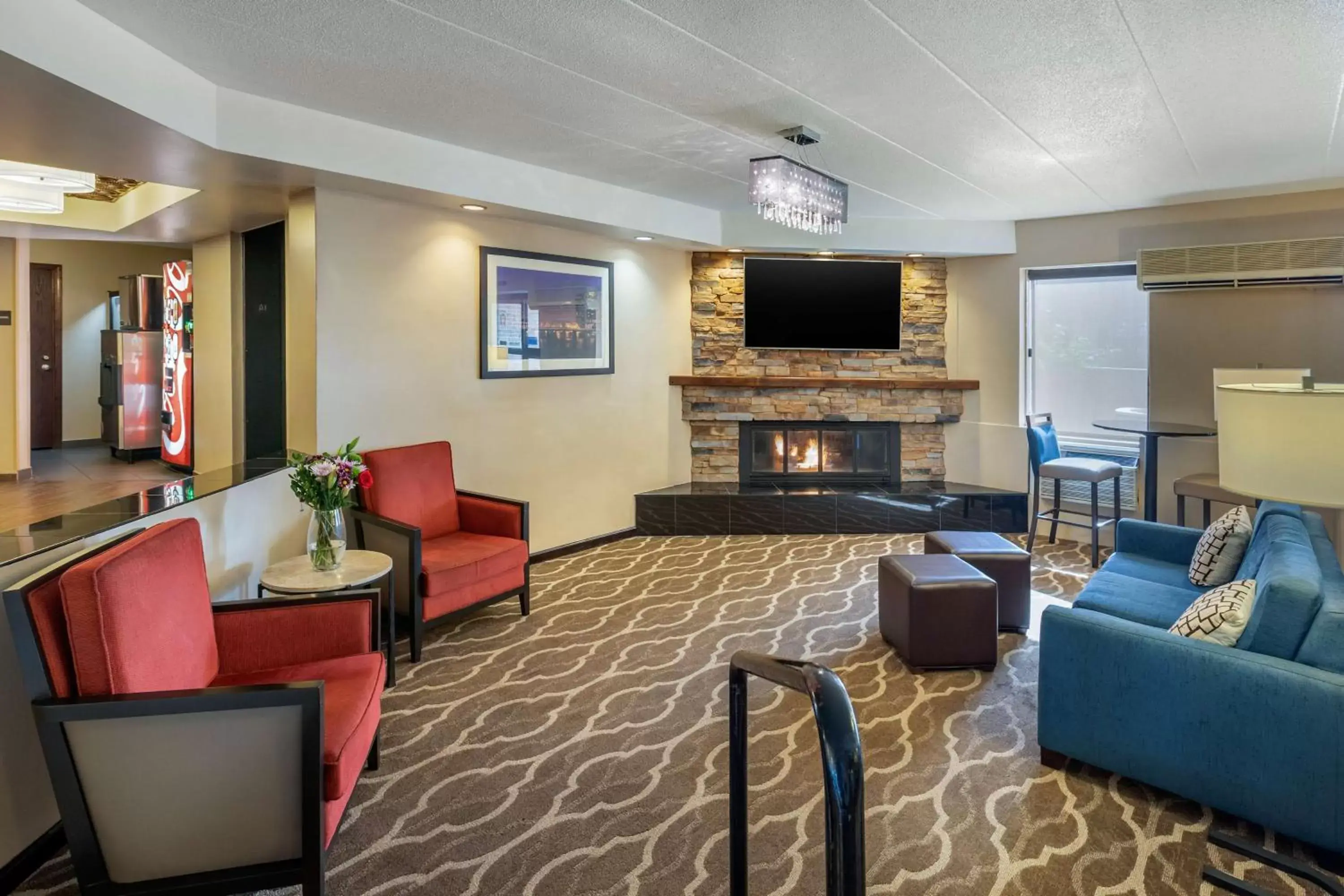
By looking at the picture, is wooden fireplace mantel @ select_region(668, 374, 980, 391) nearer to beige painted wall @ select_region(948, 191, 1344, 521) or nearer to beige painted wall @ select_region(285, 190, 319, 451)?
beige painted wall @ select_region(948, 191, 1344, 521)

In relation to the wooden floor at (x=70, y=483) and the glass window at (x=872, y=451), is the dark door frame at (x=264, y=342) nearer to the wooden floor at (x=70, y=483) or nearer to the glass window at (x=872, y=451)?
the wooden floor at (x=70, y=483)

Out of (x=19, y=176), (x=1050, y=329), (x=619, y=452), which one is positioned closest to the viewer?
(x=19, y=176)

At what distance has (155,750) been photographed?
1911mm

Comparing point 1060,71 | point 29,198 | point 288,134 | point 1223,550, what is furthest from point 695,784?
point 29,198

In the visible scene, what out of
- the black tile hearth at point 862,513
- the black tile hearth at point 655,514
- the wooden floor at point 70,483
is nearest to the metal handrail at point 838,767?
the black tile hearth at point 655,514

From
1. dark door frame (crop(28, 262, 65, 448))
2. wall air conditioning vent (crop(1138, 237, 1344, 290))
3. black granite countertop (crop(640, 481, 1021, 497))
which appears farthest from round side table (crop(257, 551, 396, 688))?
dark door frame (crop(28, 262, 65, 448))

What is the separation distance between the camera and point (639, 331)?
6.29m

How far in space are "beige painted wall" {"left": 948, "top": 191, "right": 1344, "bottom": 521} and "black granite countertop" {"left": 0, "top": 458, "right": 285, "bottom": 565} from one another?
556 cm

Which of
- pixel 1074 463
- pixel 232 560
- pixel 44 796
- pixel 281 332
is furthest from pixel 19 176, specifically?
pixel 1074 463

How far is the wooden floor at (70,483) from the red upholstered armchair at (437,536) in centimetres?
309

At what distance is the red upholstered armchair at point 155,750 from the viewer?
A: 1.86 metres

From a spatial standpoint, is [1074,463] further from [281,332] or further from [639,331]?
[281,332]

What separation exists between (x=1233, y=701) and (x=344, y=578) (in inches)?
122

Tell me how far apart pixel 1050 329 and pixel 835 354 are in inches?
68.8
